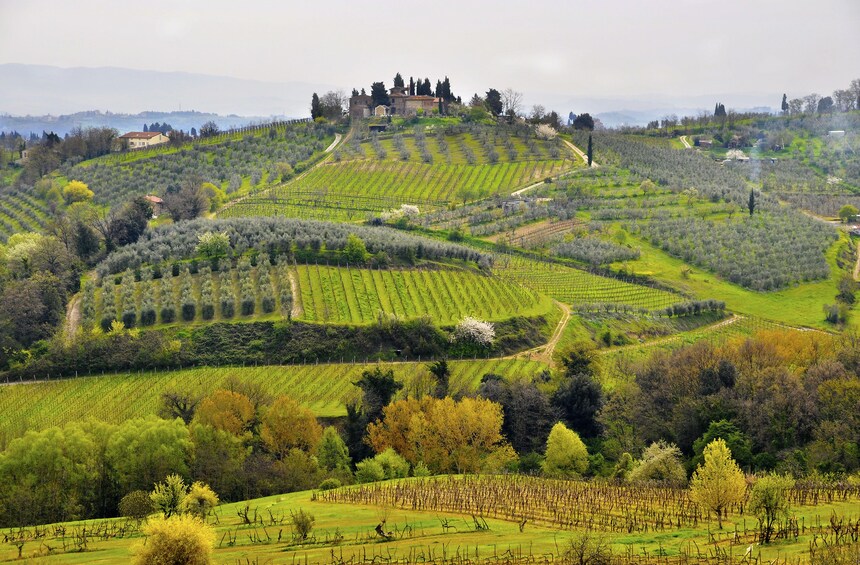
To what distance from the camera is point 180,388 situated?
59.2 meters

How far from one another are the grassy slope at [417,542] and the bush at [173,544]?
2.82 metres

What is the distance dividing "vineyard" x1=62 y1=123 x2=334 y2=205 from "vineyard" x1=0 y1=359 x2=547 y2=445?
65.1 meters

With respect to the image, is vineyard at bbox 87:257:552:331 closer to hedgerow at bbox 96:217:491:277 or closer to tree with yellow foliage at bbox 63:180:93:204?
hedgerow at bbox 96:217:491:277

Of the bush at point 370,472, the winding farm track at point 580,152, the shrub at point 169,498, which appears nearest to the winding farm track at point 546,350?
the bush at point 370,472

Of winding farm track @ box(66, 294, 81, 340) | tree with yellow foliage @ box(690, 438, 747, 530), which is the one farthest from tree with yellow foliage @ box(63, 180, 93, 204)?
tree with yellow foliage @ box(690, 438, 747, 530)

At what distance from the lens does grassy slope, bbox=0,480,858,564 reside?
2750 cm

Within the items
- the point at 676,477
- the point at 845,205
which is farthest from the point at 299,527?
the point at 845,205

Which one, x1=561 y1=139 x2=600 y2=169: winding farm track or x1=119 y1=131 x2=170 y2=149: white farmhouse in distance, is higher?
x1=119 y1=131 x2=170 y2=149: white farmhouse in distance

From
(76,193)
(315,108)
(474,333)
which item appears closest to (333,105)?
(315,108)

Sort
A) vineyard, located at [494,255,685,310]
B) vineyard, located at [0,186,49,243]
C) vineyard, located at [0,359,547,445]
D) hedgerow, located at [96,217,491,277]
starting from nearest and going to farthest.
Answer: vineyard, located at [0,359,547,445], hedgerow, located at [96,217,491,277], vineyard, located at [494,255,685,310], vineyard, located at [0,186,49,243]

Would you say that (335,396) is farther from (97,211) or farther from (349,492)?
(97,211)

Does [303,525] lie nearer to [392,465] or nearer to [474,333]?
[392,465]

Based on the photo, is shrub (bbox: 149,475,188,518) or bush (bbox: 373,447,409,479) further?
bush (bbox: 373,447,409,479)

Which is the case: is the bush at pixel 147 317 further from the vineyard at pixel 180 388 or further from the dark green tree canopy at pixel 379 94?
the dark green tree canopy at pixel 379 94
